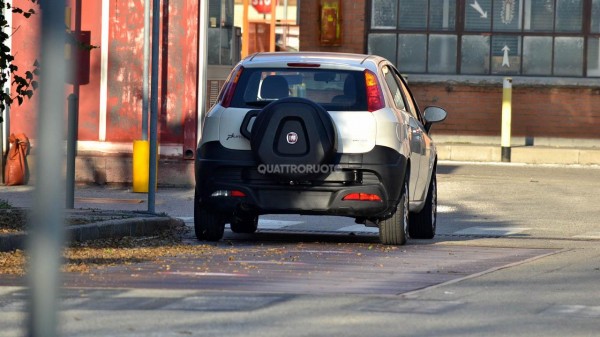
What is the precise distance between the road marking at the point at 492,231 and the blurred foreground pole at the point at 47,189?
10.6 meters

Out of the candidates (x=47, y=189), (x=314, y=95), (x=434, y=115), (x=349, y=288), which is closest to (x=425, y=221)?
(x=434, y=115)

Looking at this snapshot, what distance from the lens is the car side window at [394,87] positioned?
11.8 meters

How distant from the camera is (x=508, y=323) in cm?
670

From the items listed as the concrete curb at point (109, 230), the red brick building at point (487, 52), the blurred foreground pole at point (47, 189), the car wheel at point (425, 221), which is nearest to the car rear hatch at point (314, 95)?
the concrete curb at point (109, 230)

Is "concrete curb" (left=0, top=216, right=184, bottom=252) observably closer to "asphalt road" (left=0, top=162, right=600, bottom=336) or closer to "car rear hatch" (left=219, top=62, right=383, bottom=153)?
"asphalt road" (left=0, top=162, right=600, bottom=336)

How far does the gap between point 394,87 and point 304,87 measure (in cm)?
123

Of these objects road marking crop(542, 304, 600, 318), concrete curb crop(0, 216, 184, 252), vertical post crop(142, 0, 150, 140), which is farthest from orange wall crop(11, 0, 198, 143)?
road marking crop(542, 304, 600, 318)

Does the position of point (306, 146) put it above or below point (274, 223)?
above

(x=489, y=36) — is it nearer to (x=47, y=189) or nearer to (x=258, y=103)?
(x=258, y=103)

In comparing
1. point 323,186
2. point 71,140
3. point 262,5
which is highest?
point 262,5

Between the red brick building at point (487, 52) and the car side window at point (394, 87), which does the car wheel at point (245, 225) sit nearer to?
the car side window at point (394, 87)

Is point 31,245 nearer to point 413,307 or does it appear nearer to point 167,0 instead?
point 413,307

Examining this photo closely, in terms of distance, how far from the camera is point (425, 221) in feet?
40.9

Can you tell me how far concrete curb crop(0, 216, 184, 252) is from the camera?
9984mm
